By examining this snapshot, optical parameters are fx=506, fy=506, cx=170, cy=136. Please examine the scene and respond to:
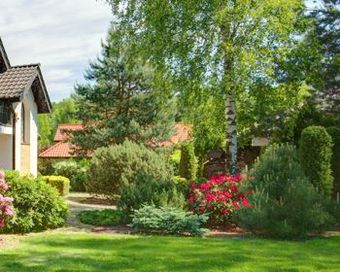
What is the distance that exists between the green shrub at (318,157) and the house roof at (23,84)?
45.4 ft

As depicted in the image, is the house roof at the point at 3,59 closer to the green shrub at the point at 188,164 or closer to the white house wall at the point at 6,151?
the white house wall at the point at 6,151

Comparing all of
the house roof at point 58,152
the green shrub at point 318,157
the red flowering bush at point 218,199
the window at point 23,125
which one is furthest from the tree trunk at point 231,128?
the house roof at point 58,152

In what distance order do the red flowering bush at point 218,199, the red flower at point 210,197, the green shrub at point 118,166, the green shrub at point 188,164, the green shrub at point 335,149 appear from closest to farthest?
the red flower at point 210,197 → the red flowering bush at point 218,199 → the green shrub at point 335,149 → the green shrub at point 118,166 → the green shrub at point 188,164

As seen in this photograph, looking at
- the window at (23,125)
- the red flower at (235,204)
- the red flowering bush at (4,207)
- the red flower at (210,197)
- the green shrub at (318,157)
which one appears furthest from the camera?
the window at (23,125)

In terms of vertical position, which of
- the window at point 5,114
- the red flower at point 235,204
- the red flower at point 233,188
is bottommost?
the red flower at point 235,204

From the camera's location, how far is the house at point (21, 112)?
80.4 ft

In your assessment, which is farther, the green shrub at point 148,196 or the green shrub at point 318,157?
the green shrub at point 318,157

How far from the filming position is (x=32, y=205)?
12.7m

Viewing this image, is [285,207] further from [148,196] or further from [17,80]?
[17,80]

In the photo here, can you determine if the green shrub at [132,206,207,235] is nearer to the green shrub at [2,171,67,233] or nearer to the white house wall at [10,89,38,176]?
the green shrub at [2,171,67,233]

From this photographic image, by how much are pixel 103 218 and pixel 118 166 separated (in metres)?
5.99

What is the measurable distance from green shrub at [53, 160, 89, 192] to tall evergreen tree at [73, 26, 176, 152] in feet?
3.57

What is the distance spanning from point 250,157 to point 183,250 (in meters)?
21.9

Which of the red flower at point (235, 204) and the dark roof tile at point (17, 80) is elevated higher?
the dark roof tile at point (17, 80)
